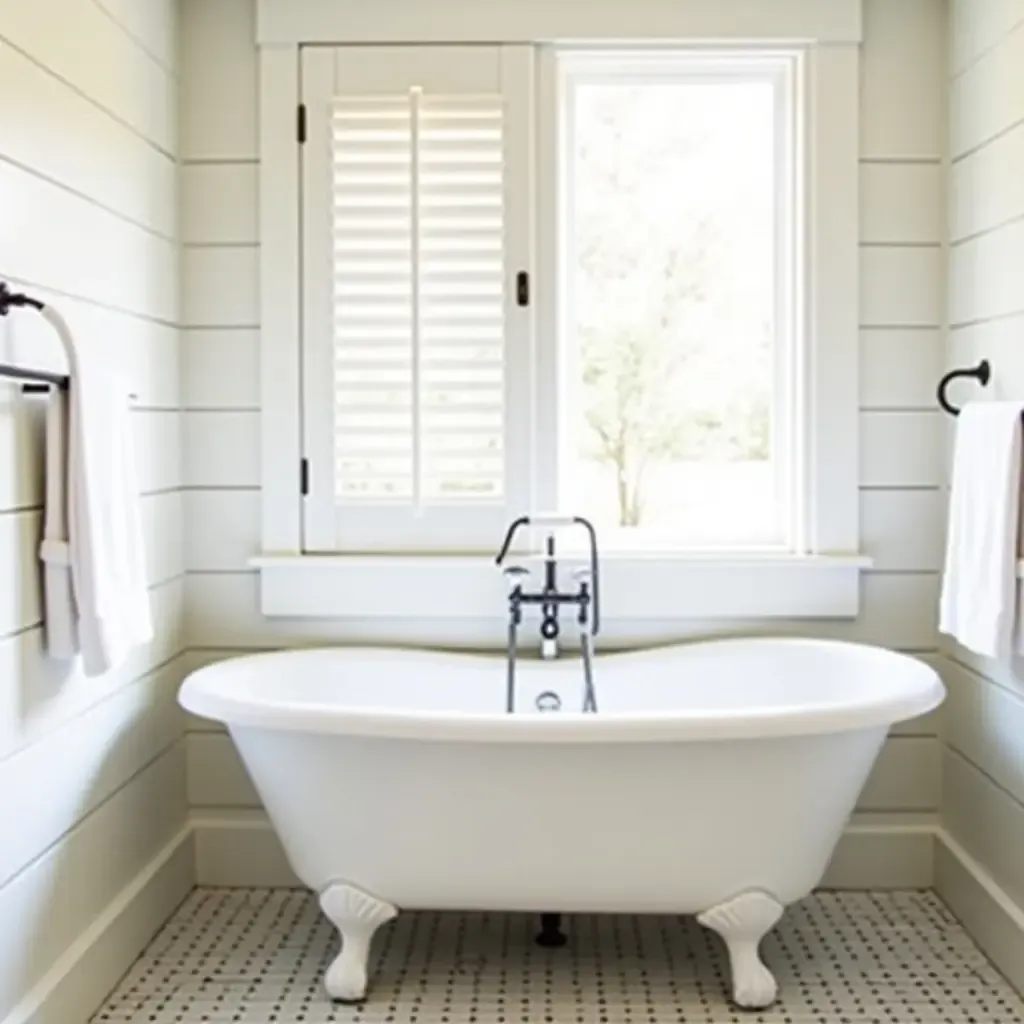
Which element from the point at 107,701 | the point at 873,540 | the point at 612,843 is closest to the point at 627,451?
the point at 873,540

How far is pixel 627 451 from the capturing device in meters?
3.17

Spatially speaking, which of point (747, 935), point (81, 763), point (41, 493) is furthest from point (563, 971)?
point (41, 493)

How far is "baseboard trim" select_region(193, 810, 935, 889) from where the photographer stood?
3039mm

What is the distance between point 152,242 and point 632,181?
1241mm

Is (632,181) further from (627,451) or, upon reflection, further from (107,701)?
(107,701)

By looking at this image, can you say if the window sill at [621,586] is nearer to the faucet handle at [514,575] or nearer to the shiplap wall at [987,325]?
the faucet handle at [514,575]

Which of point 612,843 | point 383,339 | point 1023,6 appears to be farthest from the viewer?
point 383,339

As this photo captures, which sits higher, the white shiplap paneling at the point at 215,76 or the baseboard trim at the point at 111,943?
the white shiplap paneling at the point at 215,76

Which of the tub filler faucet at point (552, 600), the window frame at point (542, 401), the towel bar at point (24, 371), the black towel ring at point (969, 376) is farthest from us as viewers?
the window frame at point (542, 401)

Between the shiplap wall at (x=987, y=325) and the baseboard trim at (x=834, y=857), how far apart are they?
0.08 m

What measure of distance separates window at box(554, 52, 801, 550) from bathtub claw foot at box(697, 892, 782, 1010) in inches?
39.5

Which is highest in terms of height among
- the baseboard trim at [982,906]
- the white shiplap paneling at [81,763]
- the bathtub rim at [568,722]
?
the bathtub rim at [568,722]

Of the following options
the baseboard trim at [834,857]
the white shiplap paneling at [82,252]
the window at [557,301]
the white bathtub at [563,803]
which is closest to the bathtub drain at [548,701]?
the window at [557,301]

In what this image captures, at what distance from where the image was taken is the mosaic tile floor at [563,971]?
240 centimetres
